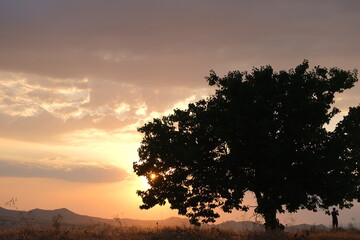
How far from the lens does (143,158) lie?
99.1ft

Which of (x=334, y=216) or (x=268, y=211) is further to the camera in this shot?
(x=334, y=216)

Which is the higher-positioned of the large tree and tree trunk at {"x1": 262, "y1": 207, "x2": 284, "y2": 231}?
the large tree

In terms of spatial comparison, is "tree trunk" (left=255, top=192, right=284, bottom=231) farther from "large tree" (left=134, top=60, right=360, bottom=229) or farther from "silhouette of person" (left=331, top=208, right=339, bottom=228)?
"silhouette of person" (left=331, top=208, right=339, bottom=228)

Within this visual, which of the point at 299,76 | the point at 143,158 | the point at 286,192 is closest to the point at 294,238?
the point at 286,192

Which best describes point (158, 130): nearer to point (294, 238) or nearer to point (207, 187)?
point (207, 187)

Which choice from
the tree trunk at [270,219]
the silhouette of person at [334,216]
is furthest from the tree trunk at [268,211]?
the silhouette of person at [334,216]

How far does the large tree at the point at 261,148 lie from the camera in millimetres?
25453

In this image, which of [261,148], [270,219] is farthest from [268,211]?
[261,148]

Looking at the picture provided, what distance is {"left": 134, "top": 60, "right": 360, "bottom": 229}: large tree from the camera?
25.5 m

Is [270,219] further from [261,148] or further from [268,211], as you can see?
[261,148]

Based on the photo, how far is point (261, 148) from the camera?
988 inches

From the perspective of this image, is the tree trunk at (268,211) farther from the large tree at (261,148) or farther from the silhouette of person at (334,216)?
the silhouette of person at (334,216)

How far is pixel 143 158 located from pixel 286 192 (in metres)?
10.8

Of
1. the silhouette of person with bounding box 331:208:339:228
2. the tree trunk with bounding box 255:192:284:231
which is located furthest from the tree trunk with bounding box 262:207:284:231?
the silhouette of person with bounding box 331:208:339:228
